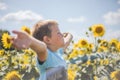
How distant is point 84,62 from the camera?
3225 mm

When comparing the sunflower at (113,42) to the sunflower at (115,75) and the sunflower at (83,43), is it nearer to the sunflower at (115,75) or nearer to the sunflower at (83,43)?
the sunflower at (83,43)

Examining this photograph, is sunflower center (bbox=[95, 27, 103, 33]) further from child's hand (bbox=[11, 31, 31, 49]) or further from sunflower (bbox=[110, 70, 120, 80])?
child's hand (bbox=[11, 31, 31, 49])

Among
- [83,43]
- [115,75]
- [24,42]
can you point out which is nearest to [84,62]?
[115,75]

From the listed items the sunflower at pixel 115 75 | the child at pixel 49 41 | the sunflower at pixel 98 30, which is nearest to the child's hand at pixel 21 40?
the child at pixel 49 41

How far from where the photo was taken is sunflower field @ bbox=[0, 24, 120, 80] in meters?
3.05

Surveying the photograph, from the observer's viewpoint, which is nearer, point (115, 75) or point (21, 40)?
point (21, 40)

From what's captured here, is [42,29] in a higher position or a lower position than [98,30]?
higher

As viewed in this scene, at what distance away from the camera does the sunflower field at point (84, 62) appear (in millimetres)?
3055

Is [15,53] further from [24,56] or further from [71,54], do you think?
[71,54]

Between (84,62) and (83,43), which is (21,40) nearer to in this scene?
(84,62)

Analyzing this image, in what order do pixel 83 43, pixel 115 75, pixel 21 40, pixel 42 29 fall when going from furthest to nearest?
1. pixel 83 43
2. pixel 115 75
3. pixel 42 29
4. pixel 21 40

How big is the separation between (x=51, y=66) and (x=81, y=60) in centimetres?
120

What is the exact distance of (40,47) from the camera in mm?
1764

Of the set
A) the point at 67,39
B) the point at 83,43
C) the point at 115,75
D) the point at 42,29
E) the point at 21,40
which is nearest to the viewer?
the point at 21,40
